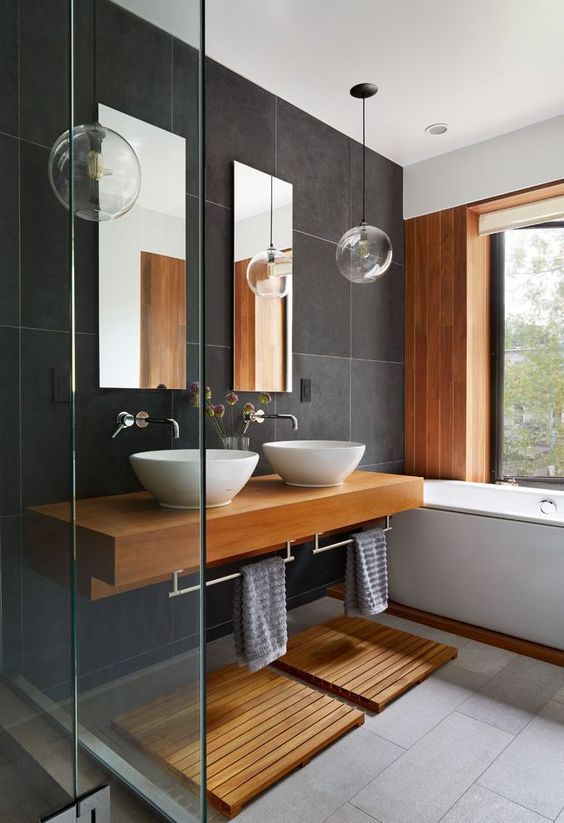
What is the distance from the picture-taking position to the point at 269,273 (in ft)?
9.69

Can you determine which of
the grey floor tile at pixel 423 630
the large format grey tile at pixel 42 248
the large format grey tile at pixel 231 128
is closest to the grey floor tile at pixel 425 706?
the grey floor tile at pixel 423 630

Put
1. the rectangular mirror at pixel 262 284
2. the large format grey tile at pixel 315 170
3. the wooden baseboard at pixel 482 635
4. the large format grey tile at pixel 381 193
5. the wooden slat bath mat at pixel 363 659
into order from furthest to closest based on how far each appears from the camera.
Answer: the large format grey tile at pixel 381 193 → the large format grey tile at pixel 315 170 → the rectangular mirror at pixel 262 284 → the wooden baseboard at pixel 482 635 → the wooden slat bath mat at pixel 363 659

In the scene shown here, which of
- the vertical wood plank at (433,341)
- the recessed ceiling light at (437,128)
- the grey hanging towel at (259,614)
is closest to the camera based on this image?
the grey hanging towel at (259,614)

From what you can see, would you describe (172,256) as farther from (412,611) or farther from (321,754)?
(412,611)

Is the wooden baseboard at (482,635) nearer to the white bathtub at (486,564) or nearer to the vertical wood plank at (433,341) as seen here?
the white bathtub at (486,564)

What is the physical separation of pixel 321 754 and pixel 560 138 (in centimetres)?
342

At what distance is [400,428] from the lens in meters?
4.11

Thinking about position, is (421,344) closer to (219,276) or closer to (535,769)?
(219,276)

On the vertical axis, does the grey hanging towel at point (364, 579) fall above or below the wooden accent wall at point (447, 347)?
below

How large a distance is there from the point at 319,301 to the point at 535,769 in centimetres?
243

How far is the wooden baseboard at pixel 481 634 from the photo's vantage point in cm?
268

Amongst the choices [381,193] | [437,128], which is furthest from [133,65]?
[381,193]

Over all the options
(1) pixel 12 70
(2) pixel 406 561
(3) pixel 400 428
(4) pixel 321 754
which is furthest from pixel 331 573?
(1) pixel 12 70

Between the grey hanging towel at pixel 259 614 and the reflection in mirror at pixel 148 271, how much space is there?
1564mm
